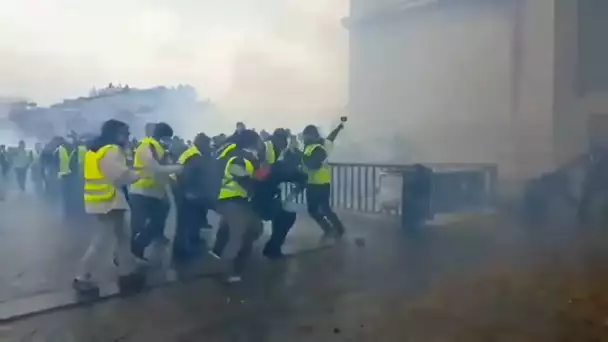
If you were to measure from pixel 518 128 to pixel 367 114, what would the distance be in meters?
0.52

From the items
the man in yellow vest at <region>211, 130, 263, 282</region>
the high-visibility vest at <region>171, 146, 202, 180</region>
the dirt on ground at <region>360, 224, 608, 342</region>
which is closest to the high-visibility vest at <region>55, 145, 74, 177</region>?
the high-visibility vest at <region>171, 146, 202, 180</region>

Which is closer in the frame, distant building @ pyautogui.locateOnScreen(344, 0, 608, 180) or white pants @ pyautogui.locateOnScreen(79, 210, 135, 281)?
white pants @ pyautogui.locateOnScreen(79, 210, 135, 281)

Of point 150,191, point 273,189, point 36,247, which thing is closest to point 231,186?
point 273,189

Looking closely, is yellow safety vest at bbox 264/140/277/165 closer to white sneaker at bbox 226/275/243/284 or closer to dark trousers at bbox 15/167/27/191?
white sneaker at bbox 226/275/243/284

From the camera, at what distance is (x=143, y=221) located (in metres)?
2.05

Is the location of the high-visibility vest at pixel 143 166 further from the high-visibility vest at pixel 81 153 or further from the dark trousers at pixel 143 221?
the high-visibility vest at pixel 81 153

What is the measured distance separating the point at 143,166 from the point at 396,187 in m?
0.83

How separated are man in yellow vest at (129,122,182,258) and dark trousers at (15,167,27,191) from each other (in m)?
0.32

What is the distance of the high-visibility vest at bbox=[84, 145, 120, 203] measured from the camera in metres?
2.03

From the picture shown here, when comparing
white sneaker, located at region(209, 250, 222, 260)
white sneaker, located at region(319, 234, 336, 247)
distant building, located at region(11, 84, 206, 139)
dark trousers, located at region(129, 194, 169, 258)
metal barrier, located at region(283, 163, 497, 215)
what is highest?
distant building, located at region(11, 84, 206, 139)

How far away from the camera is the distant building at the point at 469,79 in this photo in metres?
2.19

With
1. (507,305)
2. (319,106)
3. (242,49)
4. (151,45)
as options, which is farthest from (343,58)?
(507,305)

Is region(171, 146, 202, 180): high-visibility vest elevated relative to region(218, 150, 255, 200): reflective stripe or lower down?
elevated

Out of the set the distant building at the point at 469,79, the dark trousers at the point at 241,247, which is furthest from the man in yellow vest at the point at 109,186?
the distant building at the point at 469,79
